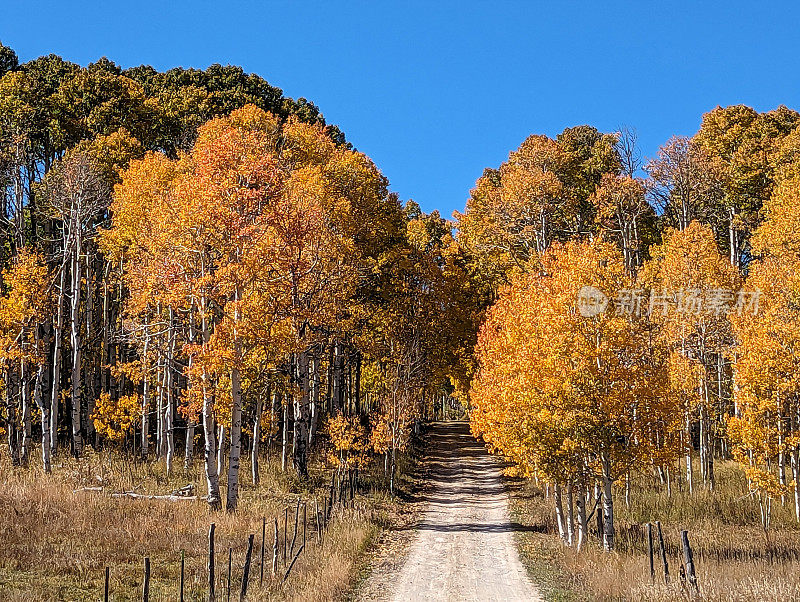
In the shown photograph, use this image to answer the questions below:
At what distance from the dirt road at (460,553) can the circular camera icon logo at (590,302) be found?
6974 millimetres

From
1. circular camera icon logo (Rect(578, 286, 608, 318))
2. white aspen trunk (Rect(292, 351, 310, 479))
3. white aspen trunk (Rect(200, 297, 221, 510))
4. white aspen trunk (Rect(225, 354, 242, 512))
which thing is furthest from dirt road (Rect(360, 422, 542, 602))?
circular camera icon logo (Rect(578, 286, 608, 318))

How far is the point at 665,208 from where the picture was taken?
137ft

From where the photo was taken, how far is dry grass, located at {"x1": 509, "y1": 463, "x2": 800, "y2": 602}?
1345 cm

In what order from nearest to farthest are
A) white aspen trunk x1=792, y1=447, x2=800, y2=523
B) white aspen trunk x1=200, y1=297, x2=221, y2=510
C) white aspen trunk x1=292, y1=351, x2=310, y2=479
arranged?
white aspen trunk x1=200, y1=297, x2=221, y2=510 → white aspen trunk x1=792, y1=447, x2=800, y2=523 → white aspen trunk x1=292, y1=351, x2=310, y2=479

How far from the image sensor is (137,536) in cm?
1719

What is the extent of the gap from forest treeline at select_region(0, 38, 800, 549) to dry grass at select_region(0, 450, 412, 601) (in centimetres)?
174

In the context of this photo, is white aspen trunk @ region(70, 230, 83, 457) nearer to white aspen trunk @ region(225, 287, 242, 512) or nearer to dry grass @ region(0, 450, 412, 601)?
dry grass @ region(0, 450, 412, 601)

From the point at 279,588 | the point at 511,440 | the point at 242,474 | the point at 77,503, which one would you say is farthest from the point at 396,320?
the point at 279,588

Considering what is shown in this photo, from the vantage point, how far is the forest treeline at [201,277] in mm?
21234

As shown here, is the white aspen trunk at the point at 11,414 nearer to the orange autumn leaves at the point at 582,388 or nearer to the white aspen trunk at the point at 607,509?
the orange autumn leaves at the point at 582,388

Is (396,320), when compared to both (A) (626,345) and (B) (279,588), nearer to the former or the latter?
(A) (626,345)

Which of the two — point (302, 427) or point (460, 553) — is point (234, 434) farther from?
point (460, 553)

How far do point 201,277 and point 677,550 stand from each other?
16.0 m

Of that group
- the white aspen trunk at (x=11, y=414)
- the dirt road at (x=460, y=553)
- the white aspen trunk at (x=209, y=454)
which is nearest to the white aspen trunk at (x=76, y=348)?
the white aspen trunk at (x=11, y=414)
